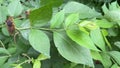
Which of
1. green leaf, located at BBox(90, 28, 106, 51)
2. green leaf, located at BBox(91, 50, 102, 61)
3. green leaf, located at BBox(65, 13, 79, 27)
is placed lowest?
green leaf, located at BBox(91, 50, 102, 61)

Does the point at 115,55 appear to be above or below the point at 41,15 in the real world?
below

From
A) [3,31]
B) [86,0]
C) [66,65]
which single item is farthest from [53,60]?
[86,0]

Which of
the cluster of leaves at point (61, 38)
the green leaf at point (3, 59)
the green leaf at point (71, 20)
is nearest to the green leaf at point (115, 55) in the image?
the cluster of leaves at point (61, 38)

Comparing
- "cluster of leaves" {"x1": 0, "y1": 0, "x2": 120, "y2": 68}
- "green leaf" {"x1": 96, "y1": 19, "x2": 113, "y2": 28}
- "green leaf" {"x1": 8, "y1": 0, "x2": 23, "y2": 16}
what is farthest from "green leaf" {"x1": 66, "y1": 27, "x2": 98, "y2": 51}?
"green leaf" {"x1": 8, "y1": 0, "x2": 23, "y2": 16}

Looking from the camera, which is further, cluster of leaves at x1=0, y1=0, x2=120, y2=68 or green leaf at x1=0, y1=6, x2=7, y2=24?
green leaf at x1=0, y1=6, x2=7, y2=24

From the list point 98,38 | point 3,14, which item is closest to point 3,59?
point 3,14

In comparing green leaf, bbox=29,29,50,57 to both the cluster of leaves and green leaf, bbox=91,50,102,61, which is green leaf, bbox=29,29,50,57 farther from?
green leaf, bbox=91,50,102,61

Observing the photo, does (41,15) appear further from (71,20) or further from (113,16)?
(113,16)
